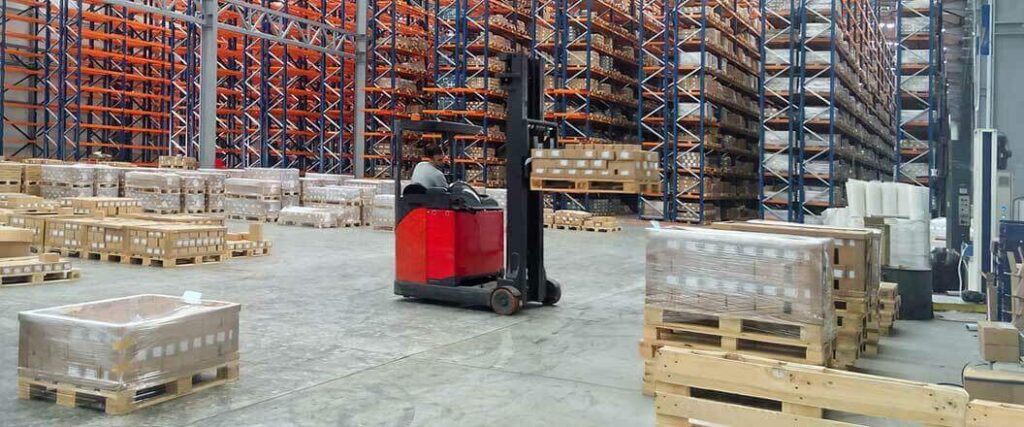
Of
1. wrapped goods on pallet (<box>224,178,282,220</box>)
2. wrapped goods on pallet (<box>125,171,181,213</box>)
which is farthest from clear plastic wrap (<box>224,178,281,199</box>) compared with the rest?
wrapped goods on pallet (<box>125,171,181,213</box>)

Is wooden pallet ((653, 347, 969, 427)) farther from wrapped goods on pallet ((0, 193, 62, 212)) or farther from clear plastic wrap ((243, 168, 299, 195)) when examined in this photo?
clear plastic wrap ((243, 168, 299, 195))

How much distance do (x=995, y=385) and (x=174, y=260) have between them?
903 centimetres

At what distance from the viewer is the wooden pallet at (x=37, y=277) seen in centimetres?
828

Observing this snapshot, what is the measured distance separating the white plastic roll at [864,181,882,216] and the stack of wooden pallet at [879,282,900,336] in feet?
5.53

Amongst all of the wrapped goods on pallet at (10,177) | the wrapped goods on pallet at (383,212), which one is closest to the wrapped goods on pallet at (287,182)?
the wrapped goods on pallet at (383,212)

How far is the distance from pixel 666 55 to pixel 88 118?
20050 mm

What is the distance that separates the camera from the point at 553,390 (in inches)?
188

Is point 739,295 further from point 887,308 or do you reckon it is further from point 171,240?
point 171,240

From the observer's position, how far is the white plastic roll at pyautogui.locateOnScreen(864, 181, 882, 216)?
849 cm

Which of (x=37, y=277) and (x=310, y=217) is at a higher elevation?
(x=310, y=217)

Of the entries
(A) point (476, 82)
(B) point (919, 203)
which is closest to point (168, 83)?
(A) point (476, 82)

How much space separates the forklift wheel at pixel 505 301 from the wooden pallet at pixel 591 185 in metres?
0.95

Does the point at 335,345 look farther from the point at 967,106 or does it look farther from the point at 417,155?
the point at 417,155

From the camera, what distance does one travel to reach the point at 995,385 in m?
3.76
